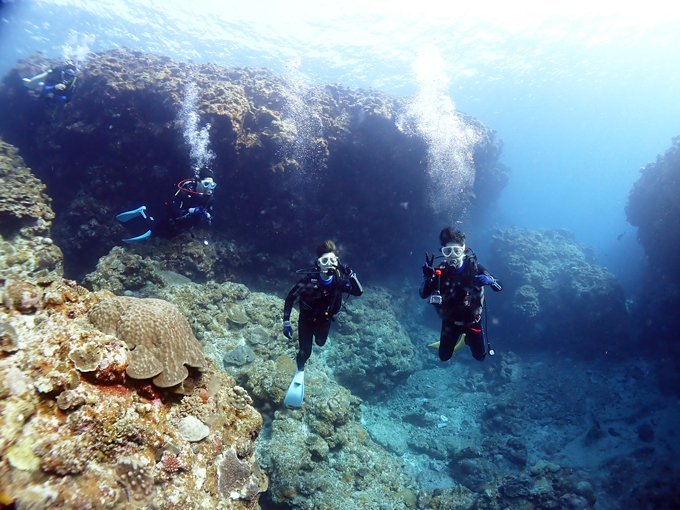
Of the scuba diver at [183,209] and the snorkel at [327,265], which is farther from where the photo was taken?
the scuba diver at [183,209]

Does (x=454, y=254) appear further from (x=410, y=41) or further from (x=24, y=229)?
(x=410, y=41)

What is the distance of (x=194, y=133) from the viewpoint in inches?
373

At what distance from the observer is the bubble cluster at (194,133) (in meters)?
9.37

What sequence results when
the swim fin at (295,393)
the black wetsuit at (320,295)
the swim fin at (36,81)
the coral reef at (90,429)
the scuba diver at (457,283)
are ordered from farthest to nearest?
the swim fin at (36,81) < the swim fin at (295,393) < the black wetsuit at (320,295) < the scuba diver at (457,283) < the coral reef at (90,429)

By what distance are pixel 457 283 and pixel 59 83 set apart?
1286cm

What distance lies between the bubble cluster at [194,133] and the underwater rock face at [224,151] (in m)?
0.18

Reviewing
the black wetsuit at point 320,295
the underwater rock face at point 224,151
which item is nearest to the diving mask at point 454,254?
the black wetsuit at point 320,295

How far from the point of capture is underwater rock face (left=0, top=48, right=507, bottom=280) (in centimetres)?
941

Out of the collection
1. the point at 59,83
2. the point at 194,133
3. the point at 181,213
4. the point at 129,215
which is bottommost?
the point at 129,215

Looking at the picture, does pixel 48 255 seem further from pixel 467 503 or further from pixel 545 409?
pixel 545 409

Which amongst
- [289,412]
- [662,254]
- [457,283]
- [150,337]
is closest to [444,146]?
[457,283]

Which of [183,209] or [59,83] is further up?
[59,83]

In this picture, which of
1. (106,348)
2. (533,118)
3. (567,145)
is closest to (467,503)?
(106,348)

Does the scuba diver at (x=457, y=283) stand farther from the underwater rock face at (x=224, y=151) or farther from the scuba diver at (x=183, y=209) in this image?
the underwater rock face at (x=224, y=151)
